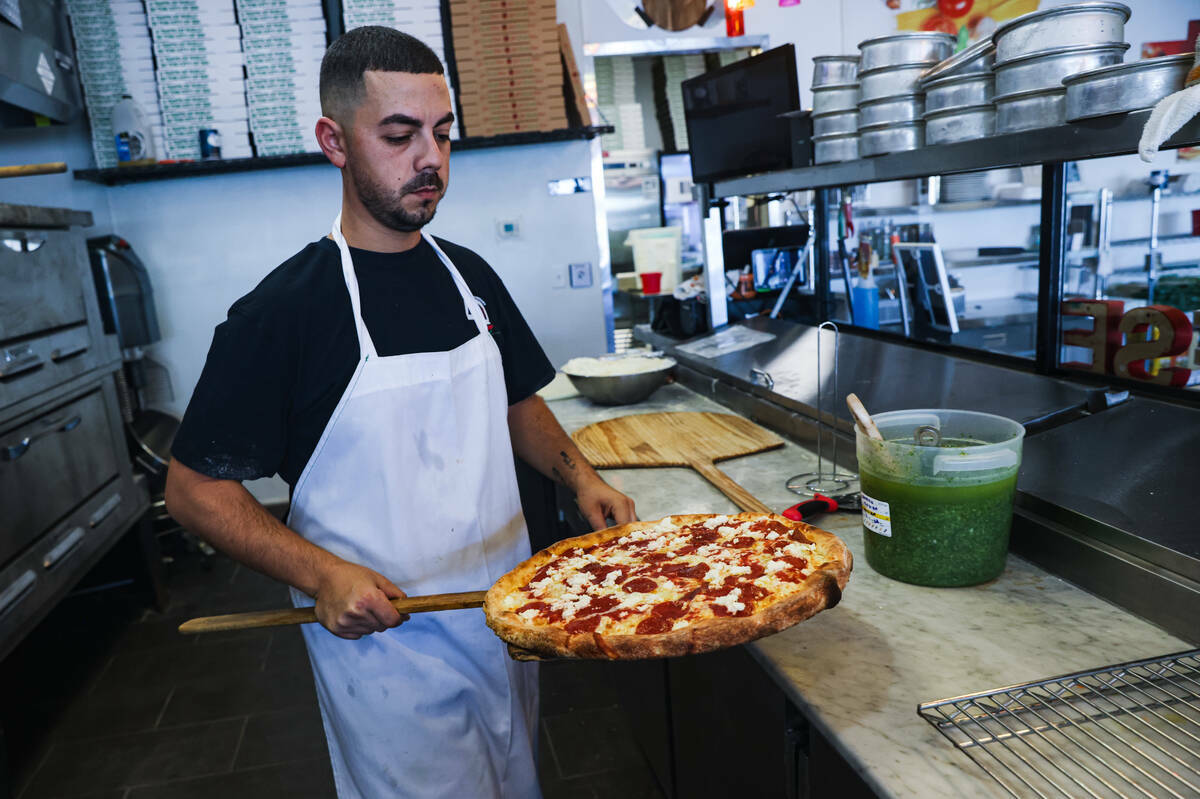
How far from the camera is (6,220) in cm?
266

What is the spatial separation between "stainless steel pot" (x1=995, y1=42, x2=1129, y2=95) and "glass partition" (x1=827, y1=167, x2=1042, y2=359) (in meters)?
0.87

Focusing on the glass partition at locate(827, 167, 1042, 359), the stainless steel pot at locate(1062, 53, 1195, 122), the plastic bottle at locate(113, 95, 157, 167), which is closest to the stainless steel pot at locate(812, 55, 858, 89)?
the glass partition at locate(827, 167, 1042, 359)

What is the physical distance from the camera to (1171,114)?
40.6 inches

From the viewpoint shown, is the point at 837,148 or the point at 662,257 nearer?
the point at 837,148

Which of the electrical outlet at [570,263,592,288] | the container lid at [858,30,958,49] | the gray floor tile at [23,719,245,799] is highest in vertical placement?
the container lid at [858,30,958,49]

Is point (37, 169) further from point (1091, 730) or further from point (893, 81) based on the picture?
point (1091, 730)

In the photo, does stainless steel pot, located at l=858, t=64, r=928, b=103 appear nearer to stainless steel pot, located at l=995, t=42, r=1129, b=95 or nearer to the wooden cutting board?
stainless steel pot, located at l=995, t=42, r=1129, b=95

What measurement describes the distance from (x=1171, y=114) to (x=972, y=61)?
1.87 ft

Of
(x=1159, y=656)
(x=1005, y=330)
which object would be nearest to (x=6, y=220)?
(x=1159, y=656)

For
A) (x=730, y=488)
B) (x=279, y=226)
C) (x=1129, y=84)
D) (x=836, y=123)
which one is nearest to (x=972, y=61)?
(x=1129, y=84)

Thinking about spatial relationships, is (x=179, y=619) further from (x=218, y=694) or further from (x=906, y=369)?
(x=906, y=369)

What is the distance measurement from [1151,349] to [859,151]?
779mm

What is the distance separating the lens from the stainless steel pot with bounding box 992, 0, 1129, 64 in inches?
50.6

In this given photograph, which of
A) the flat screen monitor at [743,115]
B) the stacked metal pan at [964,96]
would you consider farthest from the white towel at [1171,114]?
the flat screen monitor at [743,115]
